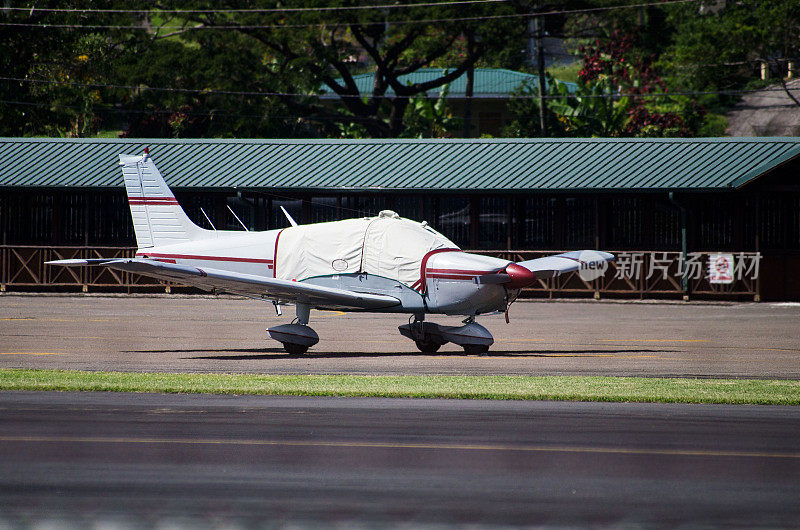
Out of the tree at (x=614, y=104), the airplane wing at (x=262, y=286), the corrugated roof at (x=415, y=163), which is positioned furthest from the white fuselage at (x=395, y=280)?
the tree at (x=614, y=104)

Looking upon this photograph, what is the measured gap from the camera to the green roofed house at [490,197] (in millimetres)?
33000

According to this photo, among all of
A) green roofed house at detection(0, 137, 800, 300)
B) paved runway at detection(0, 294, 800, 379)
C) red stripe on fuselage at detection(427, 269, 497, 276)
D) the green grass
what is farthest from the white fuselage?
green roofed house at detection(0, 137, 800, 300)

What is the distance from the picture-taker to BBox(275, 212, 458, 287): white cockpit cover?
1816 centimetres

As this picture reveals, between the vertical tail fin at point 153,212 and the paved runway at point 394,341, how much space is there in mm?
1958

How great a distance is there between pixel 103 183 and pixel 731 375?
25498 millimetres

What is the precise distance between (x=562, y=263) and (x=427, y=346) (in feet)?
9.13

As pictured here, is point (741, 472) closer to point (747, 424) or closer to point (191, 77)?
point (747, 424)

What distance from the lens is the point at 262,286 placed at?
17641mm

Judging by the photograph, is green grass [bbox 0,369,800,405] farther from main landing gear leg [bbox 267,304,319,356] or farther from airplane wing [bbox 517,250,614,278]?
airplane wing [bbox 517,250,614,278]

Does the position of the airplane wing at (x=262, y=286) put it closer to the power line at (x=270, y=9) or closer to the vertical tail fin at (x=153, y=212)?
the vertical tail fin at (x=153, y=212)

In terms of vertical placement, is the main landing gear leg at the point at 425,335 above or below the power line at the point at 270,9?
below

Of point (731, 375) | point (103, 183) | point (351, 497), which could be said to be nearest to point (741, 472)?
point (351, 497)

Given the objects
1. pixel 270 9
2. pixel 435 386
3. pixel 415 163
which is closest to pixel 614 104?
pixel 270 9

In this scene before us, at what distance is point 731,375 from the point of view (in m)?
15.1
